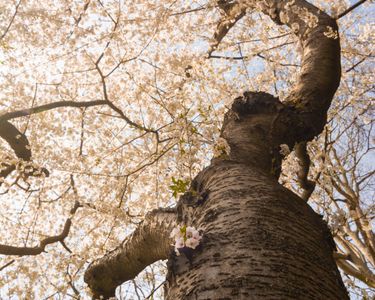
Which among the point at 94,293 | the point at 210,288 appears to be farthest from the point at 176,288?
the point at 94,293

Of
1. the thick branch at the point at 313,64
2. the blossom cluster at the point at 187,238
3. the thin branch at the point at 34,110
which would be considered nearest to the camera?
the blossom cluster at the point at 187,238

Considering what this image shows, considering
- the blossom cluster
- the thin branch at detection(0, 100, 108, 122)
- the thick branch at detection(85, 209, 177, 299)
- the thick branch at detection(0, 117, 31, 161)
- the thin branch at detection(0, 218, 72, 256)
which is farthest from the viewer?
the thick branch at detection(0, 117, 31, 161)

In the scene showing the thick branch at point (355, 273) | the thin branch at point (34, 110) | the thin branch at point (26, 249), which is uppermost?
the thin branch at point (34, 110)

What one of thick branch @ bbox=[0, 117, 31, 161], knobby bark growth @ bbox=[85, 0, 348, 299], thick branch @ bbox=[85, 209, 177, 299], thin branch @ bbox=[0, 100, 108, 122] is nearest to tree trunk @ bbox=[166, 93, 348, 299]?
knobby bark growth @ bbox=[85, 0, 348, 299]

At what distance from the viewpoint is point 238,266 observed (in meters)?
1.24

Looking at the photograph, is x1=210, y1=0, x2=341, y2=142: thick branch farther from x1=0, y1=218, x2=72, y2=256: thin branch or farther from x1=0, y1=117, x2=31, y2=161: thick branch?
x1=0, y1=117, x2=31, y2=161: thick branch

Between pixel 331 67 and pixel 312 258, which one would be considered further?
pixel 331 67

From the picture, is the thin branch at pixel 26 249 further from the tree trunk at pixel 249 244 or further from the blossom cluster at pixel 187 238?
the blossom cluster at pixel 187 238

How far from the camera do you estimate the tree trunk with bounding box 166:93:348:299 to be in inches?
46.1

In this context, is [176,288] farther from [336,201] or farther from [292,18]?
[336,201]

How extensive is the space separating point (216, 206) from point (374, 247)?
21.5 ft

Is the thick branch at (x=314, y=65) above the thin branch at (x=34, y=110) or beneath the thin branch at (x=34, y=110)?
beneath

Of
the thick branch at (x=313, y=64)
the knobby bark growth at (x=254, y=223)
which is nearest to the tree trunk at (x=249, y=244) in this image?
the knobby bark growth at (x=254, y=223)

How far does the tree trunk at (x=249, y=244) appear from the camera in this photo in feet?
3.84
